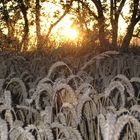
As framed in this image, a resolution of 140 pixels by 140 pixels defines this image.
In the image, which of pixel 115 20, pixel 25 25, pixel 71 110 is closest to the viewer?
pixel 71 110

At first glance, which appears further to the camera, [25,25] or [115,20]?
[25,25]

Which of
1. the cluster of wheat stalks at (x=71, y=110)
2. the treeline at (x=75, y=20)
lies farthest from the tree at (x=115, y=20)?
the cluster of wheat stalks at (x=71, y=110)

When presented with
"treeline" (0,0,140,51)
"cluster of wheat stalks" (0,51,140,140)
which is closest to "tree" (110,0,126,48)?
"treeline" (0,0,140,51)

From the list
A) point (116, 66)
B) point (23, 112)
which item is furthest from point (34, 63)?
point (23, 112)

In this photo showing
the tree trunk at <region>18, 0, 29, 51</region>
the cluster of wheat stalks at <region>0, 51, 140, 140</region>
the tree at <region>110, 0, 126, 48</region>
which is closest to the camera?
the cluster of wheat stalks at <region>0, 51, 140, 140</region>

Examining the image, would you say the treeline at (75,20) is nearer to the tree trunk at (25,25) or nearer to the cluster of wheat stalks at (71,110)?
the tree trunk at (25,25)

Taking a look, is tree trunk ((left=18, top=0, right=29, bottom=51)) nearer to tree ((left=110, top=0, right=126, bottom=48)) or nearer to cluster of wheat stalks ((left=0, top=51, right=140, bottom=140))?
tree ((left=110, top=0, right=126, bottom=48))

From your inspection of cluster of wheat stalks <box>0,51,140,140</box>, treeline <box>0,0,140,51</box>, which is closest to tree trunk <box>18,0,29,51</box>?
treeline <box>0,0,140,51</box>

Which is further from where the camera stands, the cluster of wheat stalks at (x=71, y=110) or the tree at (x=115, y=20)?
the tree at (x=115, y=20)

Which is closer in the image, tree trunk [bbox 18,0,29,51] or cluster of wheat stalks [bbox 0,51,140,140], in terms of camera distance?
cluster of wheat stalks [bbox 0,51,140,140]

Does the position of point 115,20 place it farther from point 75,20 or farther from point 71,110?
point 71,110

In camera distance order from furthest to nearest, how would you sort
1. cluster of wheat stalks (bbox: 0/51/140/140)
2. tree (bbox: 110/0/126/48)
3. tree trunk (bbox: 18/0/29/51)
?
1. tree trunk (bbox: 18/0/29/51)
2. tree (bbox: 110/0/126/48)
3. cluster of wheat stalks (bbox: 0/51/140/140)

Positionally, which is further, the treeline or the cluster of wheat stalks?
the treeline

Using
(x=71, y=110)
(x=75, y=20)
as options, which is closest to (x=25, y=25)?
(x=75, y=20)
